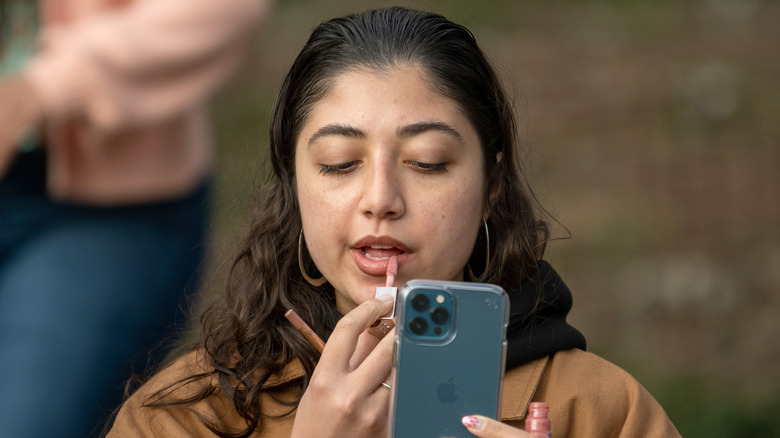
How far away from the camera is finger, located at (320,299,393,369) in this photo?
1.84m

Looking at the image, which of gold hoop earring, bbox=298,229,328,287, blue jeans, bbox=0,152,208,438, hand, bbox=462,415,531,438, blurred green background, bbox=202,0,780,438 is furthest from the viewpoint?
A: blurred green background, bbox=202,0,780,438

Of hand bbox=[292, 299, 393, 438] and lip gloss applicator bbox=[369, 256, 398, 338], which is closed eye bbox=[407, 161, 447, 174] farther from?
hand bbox=[292, 299, 393, 438]

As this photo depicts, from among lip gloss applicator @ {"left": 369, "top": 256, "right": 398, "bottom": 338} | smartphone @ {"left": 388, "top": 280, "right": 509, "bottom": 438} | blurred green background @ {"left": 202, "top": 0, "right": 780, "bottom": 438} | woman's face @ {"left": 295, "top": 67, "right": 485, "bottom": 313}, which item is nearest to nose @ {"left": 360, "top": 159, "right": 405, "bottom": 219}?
woman's face @ {"left": 295, "top": 67, "right": 485, "bottom": 313}

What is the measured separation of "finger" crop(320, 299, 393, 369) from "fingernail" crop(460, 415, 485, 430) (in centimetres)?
25

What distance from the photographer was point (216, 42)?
3.21m

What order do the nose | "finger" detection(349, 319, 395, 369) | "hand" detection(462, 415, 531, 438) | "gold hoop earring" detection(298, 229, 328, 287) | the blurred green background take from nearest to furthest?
"hand" detection(462, 415, 531, 438)
"finger" detection(349, 319, 395, 369)
the nose
"gold hoop earring" detection(298, 229, 328, 287)
the blurred green background

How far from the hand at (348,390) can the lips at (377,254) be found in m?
0.30

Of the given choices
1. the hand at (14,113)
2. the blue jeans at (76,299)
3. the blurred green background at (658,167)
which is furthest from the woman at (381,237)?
the blurred green background at (658,167)

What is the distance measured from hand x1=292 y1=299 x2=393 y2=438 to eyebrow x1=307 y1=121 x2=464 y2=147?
0.46 m

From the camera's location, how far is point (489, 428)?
1.70m

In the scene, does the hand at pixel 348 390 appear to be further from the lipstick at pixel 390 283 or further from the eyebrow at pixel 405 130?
the eyebrow at pixel 405 130

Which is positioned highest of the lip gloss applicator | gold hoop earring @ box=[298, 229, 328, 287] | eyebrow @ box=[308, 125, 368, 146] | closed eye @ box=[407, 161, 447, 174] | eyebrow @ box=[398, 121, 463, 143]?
eyebrow @ box=[398, 121, 463, 143]

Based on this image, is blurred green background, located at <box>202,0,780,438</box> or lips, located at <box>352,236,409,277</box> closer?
lips, located at <box>352,236,409,277</box>

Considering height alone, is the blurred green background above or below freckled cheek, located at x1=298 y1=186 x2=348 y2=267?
below
